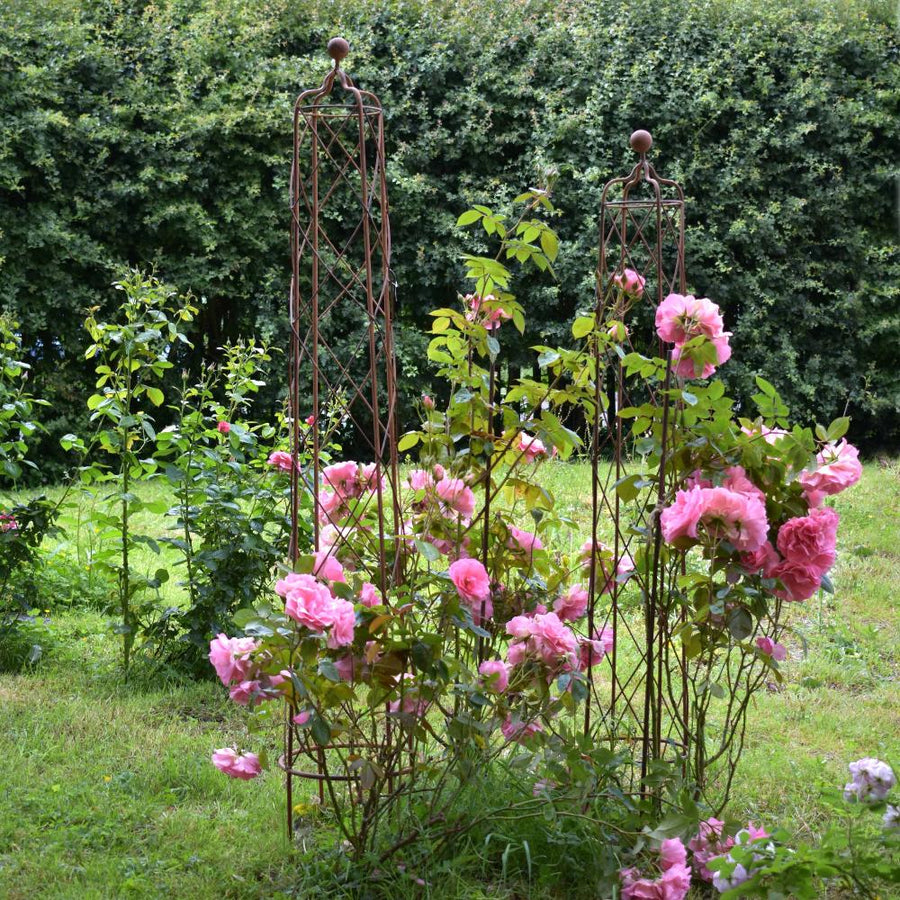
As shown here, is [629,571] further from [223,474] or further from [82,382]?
[82,382]

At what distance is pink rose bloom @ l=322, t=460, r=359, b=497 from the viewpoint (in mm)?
2354

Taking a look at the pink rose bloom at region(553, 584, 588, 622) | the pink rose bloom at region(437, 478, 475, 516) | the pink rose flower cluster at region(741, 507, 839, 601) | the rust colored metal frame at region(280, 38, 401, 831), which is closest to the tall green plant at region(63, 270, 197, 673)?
the rust colored metal frame at region(280, 38, 401, 831)

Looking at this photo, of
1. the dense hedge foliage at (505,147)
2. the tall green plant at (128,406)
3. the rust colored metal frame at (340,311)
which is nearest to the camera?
the rust colored metal frame at (340,311)

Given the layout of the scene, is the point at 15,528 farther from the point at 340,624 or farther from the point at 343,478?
the point at 340,624

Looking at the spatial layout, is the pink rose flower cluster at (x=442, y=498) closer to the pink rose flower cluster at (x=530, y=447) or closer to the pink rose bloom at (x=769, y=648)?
the pink rose flower cluster at (x=530, y=447)

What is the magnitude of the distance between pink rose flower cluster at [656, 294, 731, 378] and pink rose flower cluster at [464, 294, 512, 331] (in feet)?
1.18

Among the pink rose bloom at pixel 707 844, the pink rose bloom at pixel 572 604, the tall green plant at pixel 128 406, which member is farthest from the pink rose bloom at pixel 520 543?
the tall green plant at pixel 128 406

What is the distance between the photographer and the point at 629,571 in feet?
7.72

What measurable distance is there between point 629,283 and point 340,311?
15.4ft

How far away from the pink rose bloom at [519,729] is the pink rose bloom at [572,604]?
27 centimetres

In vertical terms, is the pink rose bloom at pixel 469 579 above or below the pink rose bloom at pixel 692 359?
below

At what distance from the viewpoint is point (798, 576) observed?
2088 mm

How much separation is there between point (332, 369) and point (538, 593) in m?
4.87

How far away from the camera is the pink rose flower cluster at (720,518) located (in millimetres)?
1968
